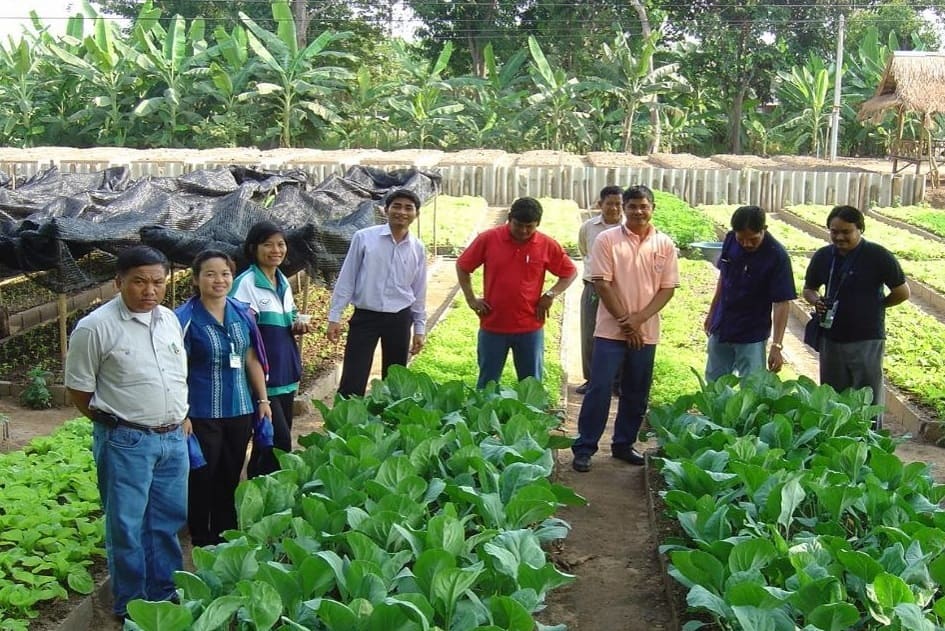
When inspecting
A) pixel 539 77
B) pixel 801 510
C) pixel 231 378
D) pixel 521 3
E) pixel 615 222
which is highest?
pixel 521 3

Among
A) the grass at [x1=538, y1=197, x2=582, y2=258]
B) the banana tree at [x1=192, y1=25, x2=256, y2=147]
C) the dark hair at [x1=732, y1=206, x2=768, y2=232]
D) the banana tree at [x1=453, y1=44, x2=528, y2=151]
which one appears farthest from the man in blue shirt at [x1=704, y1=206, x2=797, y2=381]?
the banana tree at [x1=453, y1=44, x2=528, y2=151]

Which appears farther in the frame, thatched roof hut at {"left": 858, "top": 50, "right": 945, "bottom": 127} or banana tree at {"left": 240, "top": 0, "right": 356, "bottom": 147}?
banana tree at {"left": 240, "top": 0, "right": 356, "bottom": 147}

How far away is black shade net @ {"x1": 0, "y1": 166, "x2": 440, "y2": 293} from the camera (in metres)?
8.99

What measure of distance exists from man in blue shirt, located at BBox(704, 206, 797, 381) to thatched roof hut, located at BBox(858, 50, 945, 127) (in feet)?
60.7

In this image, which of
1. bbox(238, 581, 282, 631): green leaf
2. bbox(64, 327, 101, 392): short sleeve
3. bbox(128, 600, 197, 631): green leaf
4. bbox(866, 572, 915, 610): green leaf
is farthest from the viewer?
bbox(64, 327, 101, 392): short sleeve

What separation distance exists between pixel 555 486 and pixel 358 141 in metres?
29.3

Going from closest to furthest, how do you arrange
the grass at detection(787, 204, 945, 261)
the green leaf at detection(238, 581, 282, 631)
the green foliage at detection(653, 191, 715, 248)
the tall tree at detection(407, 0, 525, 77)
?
the green leaf at detection(238, 581, 282, 631), the grass at detection(787, 204, 945, 261), the green foliage at detection(653, 191, 715, 248), the tall tree at detection(407, 0, 525, 77)

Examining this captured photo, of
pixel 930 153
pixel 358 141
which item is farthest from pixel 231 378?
pixel 358 141

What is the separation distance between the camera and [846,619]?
3.40 metres

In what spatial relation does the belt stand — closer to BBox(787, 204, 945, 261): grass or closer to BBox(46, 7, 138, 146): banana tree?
BBox(787, 204, 945, 261): grass

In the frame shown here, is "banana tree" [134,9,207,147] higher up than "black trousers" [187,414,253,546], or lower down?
higher up

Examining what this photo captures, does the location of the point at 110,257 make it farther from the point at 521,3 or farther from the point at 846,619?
the point at 521,3

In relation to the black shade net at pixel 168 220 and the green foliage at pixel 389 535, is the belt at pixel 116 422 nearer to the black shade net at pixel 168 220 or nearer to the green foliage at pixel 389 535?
the green foliage at pixel 389 535

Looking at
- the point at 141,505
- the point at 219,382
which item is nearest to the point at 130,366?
the point at 141,505
